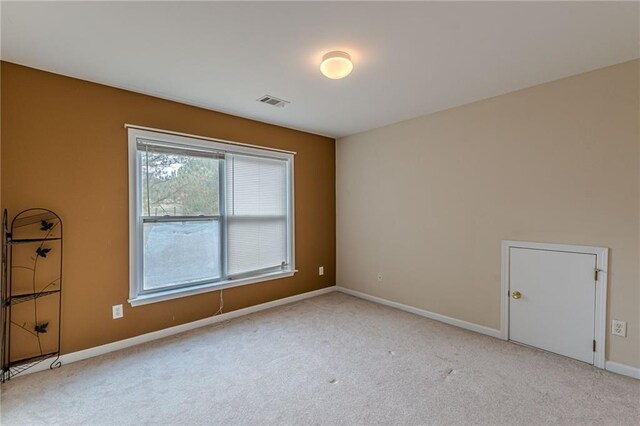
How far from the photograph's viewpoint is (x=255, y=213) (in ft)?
12.8

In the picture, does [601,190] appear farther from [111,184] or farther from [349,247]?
[111,184]

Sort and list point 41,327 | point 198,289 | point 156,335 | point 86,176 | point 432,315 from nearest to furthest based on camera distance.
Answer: point 41,327 → point 86,176 → point 156,335 → point 198,289 → point 432,315

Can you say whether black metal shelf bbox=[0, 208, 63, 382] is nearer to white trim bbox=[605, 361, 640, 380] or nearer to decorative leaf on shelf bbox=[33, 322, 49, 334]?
decorative leaf on shelf bbox=[33, 322, 49, 334]

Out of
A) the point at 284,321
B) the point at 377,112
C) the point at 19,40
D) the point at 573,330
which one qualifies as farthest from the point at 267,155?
the point at 573,330

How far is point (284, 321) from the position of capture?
3514 mm

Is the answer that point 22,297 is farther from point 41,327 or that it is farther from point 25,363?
point 25,363

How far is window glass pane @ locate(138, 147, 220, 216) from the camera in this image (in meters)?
3.03

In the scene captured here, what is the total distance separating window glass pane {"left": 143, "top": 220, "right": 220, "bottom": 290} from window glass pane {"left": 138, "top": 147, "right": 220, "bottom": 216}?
0.16 metres

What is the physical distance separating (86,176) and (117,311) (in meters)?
1.30

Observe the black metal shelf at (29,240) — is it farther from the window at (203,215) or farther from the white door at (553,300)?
the white door at (553,300)

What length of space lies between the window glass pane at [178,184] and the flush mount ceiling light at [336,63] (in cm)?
187

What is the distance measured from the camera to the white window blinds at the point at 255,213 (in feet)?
12.0

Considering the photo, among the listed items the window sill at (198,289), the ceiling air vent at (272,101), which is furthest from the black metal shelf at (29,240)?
the ceiling air vent at (272,101)

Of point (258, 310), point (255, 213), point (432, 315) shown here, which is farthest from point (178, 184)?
point (432, 315)
